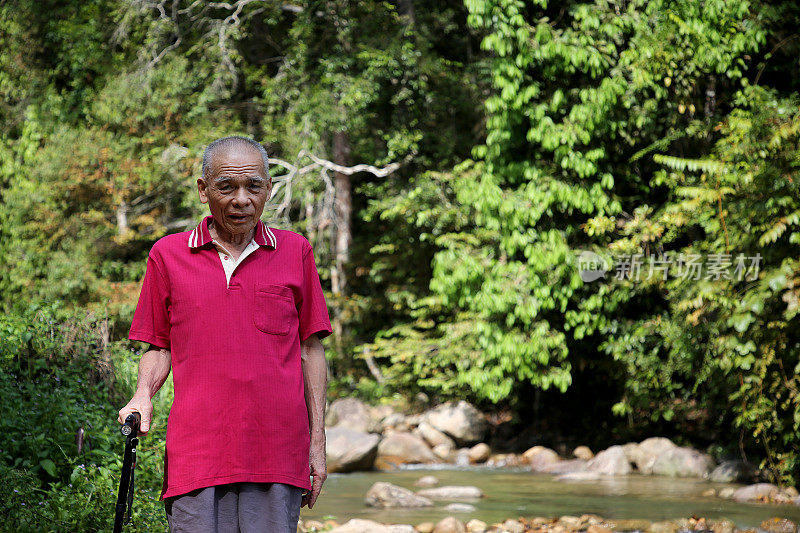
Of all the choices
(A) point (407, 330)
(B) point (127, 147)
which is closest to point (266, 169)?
(A) point (407, 330)

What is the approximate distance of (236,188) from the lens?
8.09ft

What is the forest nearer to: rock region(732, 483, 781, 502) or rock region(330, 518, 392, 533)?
rock region(732, 483, 781, 502)

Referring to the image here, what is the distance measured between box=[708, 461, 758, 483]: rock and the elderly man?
873 centimetres

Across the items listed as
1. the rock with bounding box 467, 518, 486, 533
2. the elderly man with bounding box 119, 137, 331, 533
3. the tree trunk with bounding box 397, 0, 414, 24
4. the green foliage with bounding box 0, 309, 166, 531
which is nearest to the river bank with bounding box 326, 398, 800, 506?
the rock with bounding box 467, 518, 486, 533

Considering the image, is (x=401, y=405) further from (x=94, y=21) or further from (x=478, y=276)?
(x=94, y=21)

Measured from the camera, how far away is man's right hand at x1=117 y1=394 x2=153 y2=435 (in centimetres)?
238

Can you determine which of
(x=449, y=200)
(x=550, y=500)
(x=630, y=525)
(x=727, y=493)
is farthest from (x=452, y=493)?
(x=449, y=200)

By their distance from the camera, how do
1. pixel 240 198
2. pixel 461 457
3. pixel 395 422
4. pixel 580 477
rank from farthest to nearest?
pixel 395 422 → pixel 461 457 → pixel 580 477 → pixel 240 198

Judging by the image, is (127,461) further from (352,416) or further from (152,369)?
(352,416)

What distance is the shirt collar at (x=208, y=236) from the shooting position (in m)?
2.47

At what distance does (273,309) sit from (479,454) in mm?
10529

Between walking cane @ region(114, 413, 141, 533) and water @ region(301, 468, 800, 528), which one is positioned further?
water @ region(301, 468, 800, 528)

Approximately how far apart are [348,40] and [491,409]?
6.43 metres

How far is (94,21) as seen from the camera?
16969 mm
